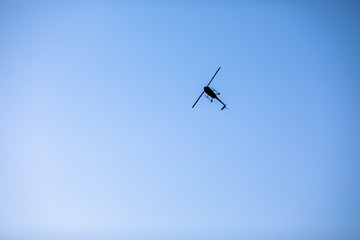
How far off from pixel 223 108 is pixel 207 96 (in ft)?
15.7

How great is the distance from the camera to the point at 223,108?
3600 cm

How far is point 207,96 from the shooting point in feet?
107

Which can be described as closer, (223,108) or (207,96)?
(207,96)
